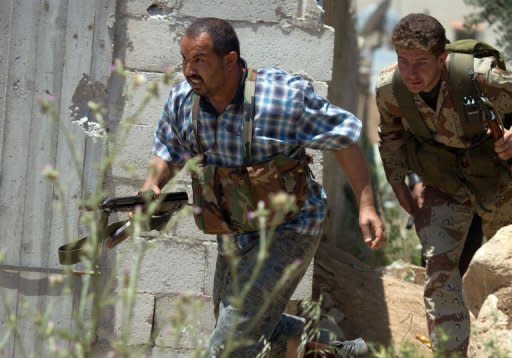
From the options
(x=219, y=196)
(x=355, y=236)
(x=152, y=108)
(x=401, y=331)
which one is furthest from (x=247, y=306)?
Answer: (x=355, y=236)

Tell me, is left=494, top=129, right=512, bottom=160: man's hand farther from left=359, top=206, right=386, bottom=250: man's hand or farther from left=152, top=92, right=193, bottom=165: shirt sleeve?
left=152, top=92, right=193, bottom=165: shirt sleeve

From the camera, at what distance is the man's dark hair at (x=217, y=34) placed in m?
4.20

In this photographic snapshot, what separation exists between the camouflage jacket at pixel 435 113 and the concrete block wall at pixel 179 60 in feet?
1.68

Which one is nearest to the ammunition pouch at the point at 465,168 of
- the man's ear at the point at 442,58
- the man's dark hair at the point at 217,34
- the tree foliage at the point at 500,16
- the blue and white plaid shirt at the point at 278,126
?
the man's ear at the point at 442,58

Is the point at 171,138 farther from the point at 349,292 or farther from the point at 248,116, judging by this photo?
the point at 349,292

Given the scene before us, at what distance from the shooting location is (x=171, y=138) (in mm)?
4496

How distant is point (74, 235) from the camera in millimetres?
5551

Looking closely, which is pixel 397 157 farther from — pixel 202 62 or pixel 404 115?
pixel 202 62

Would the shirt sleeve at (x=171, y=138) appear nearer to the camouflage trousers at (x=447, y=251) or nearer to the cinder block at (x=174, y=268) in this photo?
the cinder block at (x=174, y=268)

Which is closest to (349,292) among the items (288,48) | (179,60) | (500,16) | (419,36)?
(288,48)

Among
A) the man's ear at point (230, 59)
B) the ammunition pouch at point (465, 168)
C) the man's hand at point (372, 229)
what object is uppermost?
the man's ear at point (230, 59)

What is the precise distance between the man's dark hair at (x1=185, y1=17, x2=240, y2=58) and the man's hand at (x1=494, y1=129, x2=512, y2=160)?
49.1 inches

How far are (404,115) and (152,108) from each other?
4.24 feet

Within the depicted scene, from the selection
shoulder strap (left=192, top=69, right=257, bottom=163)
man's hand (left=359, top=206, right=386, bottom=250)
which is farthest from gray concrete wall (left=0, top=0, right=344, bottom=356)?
man's hand (left=359, top=206, right=386, bottom=250)
